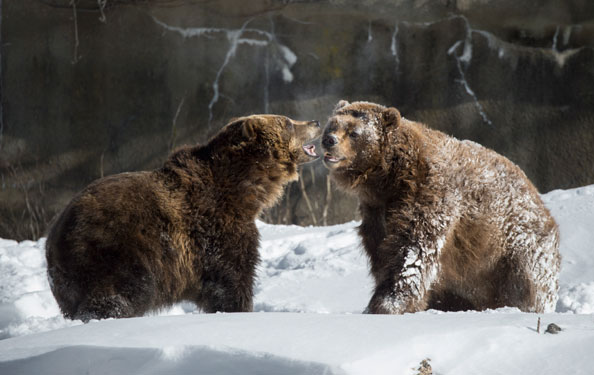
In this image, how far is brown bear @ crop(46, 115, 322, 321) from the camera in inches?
161

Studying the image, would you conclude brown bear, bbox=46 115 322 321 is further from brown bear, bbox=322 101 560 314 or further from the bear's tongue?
brown bear, bbox=322 101 560 314

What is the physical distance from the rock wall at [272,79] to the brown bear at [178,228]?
5521mm

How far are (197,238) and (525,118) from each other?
7273mm

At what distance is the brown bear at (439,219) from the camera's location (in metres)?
4.37

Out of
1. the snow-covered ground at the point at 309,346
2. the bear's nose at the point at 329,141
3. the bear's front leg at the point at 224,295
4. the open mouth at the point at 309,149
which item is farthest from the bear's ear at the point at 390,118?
the snow-covered ground at the point at 309,346

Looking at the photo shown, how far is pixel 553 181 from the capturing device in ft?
34.2

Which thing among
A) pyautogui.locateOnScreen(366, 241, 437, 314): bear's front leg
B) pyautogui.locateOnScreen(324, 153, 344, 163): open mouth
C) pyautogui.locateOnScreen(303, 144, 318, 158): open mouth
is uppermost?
pyautogui.locateOnScreen(324, 153, 344, 163): open mouth

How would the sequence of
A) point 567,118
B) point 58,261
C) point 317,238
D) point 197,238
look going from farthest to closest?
point 567,118, point 317,238, point 197,238, point 58,261

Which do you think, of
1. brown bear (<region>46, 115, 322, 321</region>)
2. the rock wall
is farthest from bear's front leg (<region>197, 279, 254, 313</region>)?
the rock wall

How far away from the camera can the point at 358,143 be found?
4.75 metres

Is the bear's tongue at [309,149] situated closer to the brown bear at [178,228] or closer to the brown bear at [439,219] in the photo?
the brown bear at [178,228]

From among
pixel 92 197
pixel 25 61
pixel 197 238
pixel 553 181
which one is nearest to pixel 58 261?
pixel 92 197

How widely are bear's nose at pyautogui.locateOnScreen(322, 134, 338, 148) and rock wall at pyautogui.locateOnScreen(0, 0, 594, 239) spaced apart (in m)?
5.72

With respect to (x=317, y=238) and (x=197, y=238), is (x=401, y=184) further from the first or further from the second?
(x=317, y=238)
